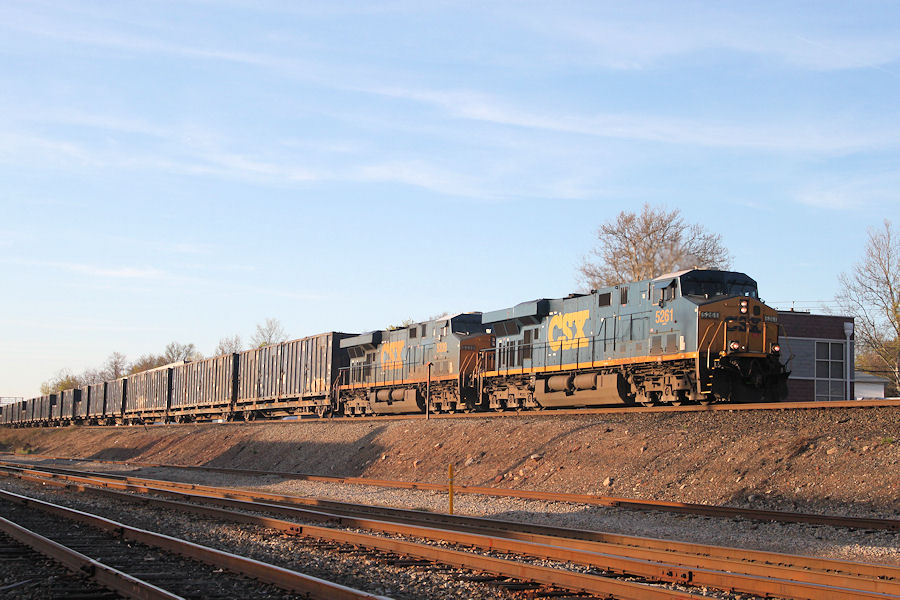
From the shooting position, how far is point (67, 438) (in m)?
55.4

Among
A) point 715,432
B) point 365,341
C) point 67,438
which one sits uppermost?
point 365,341

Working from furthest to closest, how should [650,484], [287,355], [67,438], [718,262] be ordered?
[67,438]
[718,262]
[287,355]
[650,484]

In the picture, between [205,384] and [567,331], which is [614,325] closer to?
[567,331]

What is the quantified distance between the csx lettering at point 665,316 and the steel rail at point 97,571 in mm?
13849

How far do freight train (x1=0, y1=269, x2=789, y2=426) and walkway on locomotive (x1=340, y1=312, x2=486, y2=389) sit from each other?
0.16 ft

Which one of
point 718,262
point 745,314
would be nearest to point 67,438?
point 718,262

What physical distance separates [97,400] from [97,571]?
55.3 m

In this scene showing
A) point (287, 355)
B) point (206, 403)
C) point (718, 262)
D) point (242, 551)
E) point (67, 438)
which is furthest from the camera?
point (67, 438)

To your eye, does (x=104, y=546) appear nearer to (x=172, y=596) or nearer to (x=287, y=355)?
(x=172, y=596)

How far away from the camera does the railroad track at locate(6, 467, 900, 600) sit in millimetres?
6684

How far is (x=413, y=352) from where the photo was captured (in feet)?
95.8

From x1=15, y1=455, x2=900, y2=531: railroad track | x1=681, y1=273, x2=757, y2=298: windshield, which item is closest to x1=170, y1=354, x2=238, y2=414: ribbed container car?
x1=15, y1=455, x2=900, y2=531: railroad track

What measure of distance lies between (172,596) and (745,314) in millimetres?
14989

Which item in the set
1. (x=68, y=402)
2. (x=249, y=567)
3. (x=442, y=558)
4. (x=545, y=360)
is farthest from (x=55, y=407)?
Answer: (x=442, y=558)
